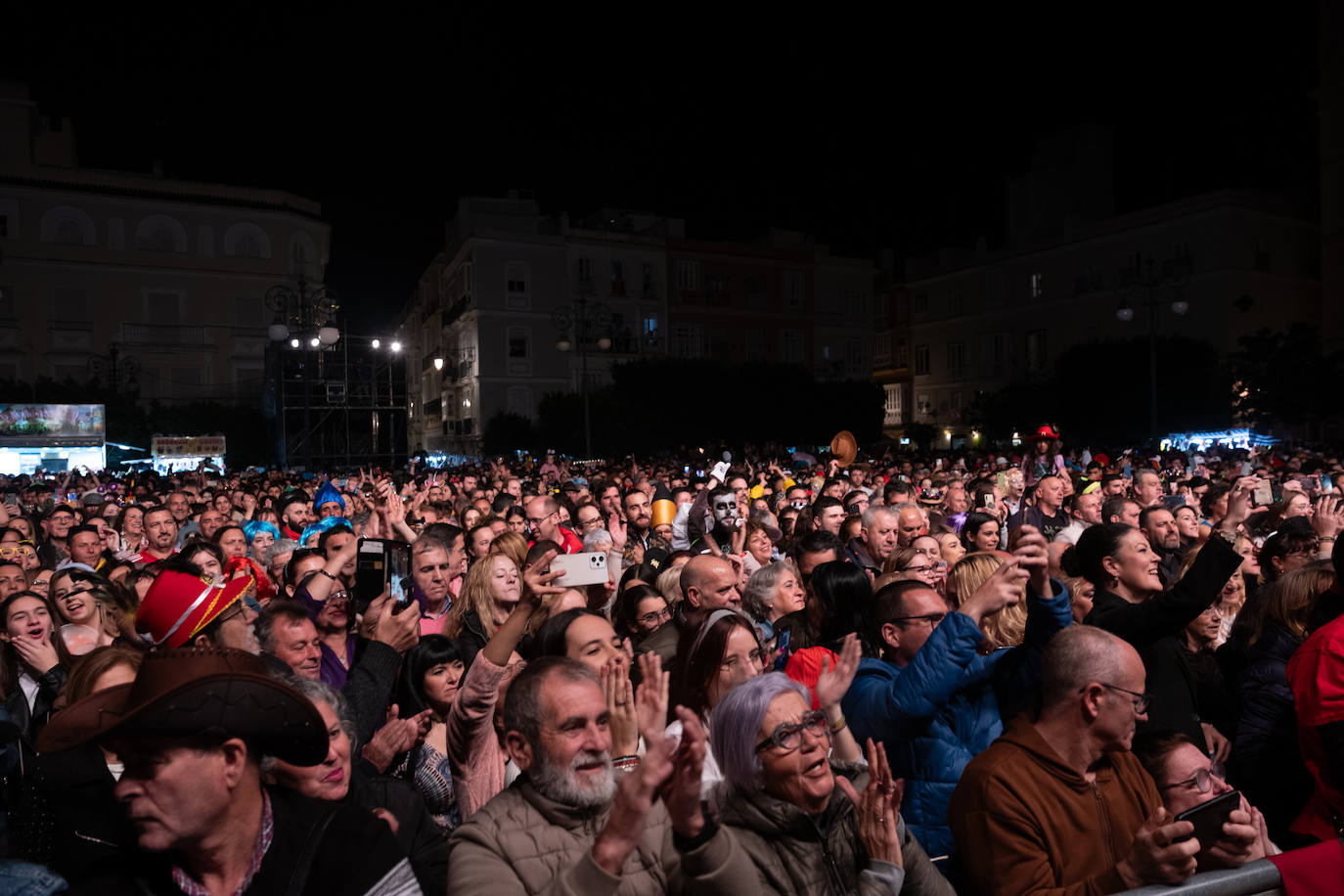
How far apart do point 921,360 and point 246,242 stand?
3790 centimetres

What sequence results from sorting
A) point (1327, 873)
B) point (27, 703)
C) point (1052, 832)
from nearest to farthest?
point (1327, 873)
point (1052, 832)
point (27, 703)

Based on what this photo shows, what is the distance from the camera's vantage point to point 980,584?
4539 millimetres

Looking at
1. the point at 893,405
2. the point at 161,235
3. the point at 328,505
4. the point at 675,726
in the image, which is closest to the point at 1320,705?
the point at 675,726

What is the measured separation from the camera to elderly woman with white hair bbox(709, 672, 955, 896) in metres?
2.43

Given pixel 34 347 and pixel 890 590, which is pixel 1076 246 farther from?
pixel 34 347

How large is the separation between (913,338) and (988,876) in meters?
55.5

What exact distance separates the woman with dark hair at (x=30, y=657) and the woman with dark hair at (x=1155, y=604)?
15.4 feet

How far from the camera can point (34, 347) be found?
4612 cm

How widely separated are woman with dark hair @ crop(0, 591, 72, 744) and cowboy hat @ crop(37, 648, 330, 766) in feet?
8.96

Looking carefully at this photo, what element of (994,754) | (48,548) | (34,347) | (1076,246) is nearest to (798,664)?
(994,754)

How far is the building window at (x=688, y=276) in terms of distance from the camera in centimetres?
4834

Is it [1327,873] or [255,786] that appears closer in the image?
[255,786]

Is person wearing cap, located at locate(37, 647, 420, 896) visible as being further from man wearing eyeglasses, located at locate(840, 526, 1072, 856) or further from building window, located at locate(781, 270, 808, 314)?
building window, located at locate(781, 270, 808, 314)

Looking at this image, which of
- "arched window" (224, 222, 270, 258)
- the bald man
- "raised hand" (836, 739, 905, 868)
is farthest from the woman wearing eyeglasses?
"arched window" (224, 222, 270, 258)
